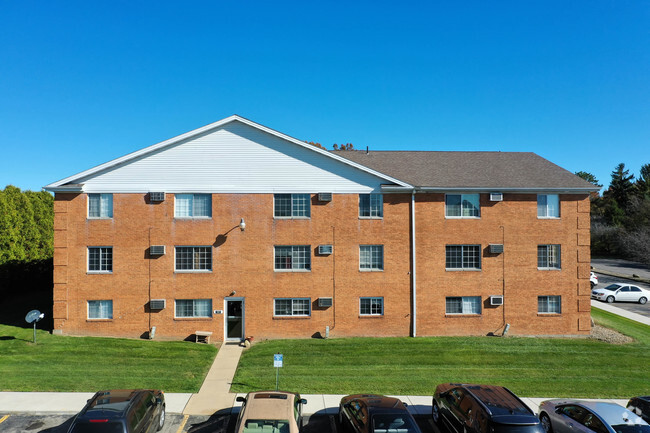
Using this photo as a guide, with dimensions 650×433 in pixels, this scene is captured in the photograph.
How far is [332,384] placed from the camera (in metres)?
15.8

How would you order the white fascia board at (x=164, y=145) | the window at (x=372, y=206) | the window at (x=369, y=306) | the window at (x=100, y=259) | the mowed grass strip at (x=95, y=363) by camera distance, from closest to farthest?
the mowed grass strip at (x=95, y=363)
the white fascia board at (x=164, y=145)
the window at (x=100, y=259)
the window at (x=369, y=306)
the window at (x=372, y=206)

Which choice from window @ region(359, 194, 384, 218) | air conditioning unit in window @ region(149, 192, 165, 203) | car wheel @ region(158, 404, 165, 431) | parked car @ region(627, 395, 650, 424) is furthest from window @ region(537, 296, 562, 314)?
air conditioning unit in window @ region(149, 192, 165, 203)

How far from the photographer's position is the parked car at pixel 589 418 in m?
10.7

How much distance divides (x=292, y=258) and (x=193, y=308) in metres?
5.84

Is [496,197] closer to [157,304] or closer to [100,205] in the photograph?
[157,304]

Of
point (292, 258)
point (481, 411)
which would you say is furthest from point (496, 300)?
point (481, 411)

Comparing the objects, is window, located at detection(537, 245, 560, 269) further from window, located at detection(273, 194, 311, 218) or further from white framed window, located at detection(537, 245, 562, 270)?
window, located at detection(273, 194, 311, 218)

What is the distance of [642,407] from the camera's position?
12633 millimetres

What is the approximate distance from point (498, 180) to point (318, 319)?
12.9 meters

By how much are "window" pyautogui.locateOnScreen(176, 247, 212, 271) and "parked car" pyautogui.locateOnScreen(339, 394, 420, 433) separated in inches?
478

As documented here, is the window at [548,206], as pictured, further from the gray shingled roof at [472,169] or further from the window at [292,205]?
the window at [292,205]

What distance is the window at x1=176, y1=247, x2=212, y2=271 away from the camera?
2144 centimetres

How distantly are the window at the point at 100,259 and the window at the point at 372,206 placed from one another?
13601 mm

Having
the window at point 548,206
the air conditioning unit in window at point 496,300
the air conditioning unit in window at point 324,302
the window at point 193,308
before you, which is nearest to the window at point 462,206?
the window at point 548,206
